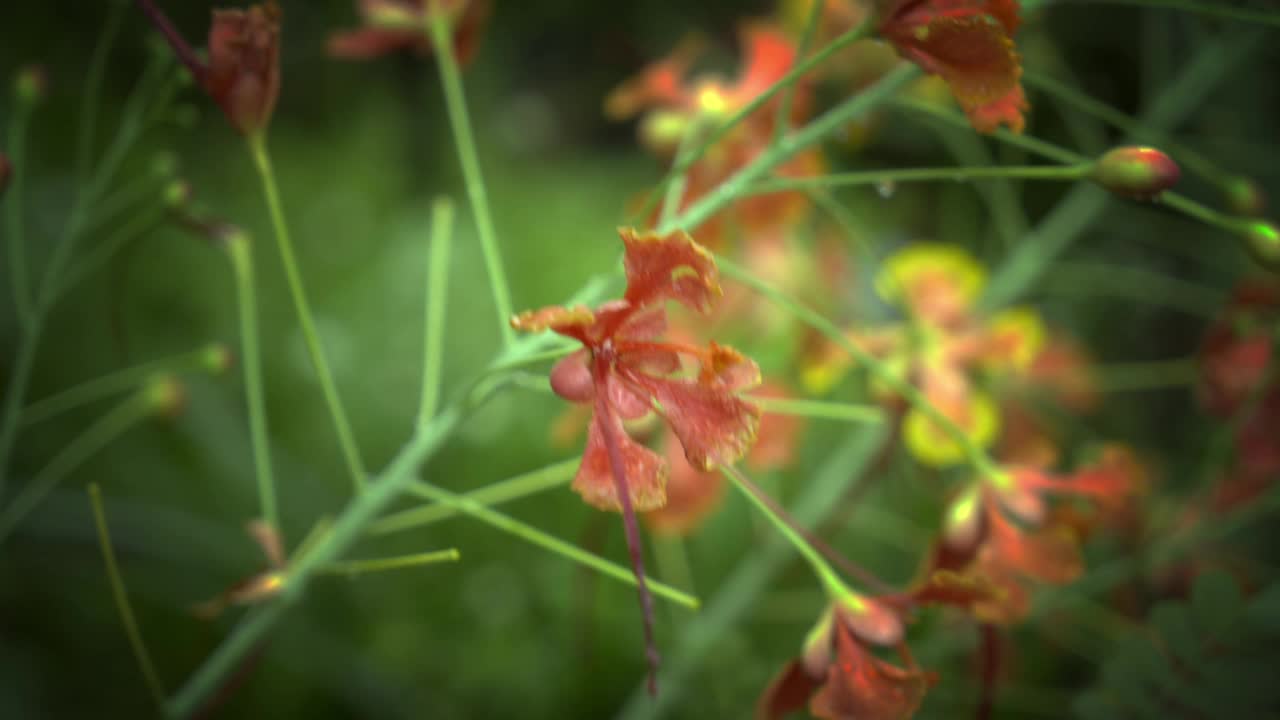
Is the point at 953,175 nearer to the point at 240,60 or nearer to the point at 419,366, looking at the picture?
the point at 240,60

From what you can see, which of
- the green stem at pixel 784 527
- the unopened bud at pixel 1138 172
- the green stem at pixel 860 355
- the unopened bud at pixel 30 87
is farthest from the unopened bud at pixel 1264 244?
the unopened bud at pixel 30 87

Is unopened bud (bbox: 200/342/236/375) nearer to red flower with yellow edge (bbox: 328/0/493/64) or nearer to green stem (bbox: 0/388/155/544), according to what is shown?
green stem (bbox: 0/388/155/544)

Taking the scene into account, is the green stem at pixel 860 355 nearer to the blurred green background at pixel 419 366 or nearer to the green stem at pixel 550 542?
the green stem at pixel 550 542

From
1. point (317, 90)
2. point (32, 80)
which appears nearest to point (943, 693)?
point (32, 80)

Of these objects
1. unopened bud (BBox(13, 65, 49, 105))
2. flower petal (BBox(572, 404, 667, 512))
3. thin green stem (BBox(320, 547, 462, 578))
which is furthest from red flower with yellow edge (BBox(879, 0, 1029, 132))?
unopened bud (BBox(13, 65, 49, 105))

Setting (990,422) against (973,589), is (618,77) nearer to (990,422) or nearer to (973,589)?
(990,422)

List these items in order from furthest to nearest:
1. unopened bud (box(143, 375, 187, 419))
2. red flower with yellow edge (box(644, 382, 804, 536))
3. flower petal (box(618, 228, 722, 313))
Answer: red flower with yellow edge (box(644, 382, 804, 536)) → unopened bud (box(143, 375, 187, 419)) → flower petal (box(618, 228, 722, 313))

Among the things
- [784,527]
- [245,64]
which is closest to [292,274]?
[245,64]
